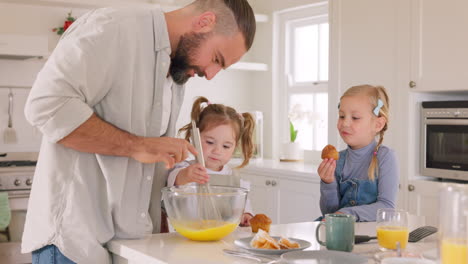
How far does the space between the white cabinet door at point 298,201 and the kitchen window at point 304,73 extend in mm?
647

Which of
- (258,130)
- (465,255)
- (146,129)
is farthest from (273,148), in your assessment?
(465,255)

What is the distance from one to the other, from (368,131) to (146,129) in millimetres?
1097

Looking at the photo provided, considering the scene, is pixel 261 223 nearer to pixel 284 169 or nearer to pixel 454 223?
pixel 454 223

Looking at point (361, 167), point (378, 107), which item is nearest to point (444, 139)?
point (378, 107)

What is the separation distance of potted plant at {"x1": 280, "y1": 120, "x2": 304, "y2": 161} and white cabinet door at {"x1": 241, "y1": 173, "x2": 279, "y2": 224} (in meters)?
0.41

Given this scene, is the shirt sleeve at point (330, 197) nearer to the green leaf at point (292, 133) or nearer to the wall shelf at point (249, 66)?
the green leaf at point (292, 133)

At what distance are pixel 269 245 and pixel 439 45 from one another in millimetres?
2195

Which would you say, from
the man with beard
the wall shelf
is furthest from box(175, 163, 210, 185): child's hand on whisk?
the wall shelf

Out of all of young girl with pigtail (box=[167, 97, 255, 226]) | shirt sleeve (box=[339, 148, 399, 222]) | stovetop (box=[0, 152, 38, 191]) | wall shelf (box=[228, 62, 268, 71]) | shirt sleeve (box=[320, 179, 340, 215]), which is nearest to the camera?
shirt sleeve (box=[339, 148, 399, 222])

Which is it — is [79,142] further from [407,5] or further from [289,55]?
[289,55]

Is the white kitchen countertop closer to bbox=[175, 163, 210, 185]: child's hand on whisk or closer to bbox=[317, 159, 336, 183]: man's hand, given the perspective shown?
bbox=[317, 159, 336, 183]: man's hand

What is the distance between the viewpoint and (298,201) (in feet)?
13.8

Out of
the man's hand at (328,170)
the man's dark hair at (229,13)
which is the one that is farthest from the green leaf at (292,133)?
the man's dark hair at (229,13)

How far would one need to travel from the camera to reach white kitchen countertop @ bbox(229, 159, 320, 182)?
4105mm
